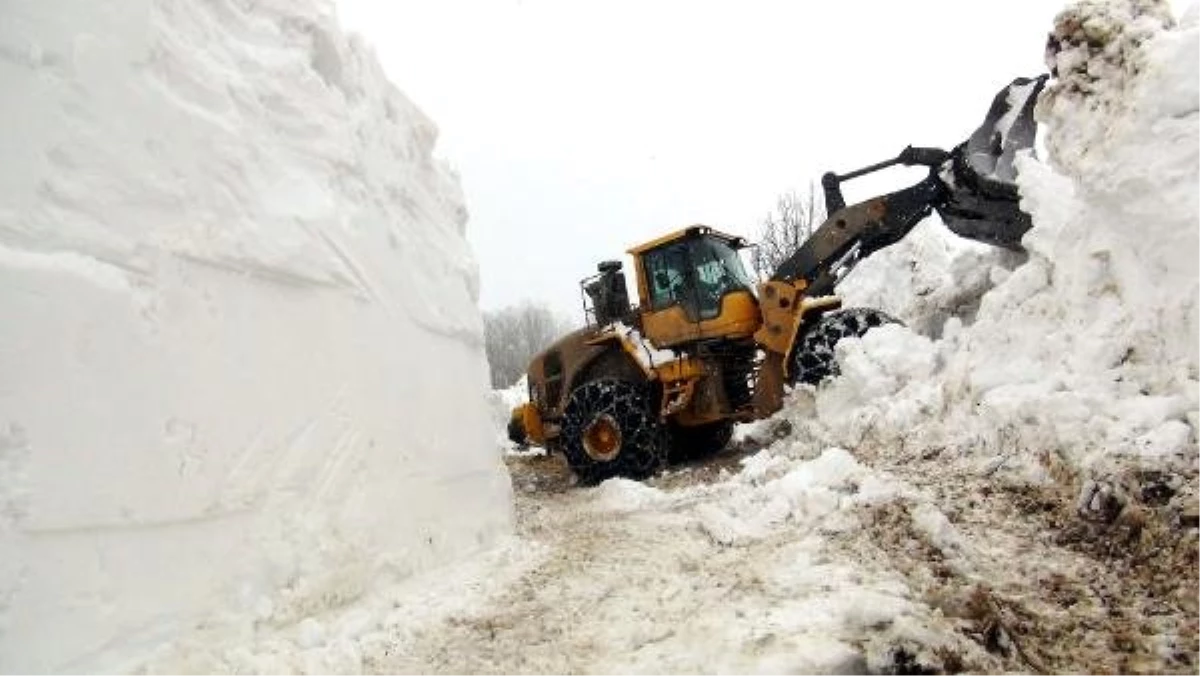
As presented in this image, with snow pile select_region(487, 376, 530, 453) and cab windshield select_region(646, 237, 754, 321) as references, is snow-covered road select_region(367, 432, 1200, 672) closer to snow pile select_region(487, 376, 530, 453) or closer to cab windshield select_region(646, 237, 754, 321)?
snow pile select_region(487, 376, 530, 453)

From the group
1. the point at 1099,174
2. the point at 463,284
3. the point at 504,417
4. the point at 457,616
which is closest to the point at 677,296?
the point at 463,284

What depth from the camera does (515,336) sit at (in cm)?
8281

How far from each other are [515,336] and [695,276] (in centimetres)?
7355

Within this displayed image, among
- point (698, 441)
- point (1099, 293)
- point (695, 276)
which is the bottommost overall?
point (698, 441)

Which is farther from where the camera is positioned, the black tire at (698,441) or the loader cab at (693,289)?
the black tire at (698,441)

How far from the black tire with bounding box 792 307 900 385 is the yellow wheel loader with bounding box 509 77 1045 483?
0.04ft

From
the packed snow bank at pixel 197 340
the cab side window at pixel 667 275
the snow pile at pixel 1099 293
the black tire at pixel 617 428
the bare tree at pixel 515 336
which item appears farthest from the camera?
the bare tree at pixel 515 336

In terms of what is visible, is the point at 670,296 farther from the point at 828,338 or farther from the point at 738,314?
the point at 828,338

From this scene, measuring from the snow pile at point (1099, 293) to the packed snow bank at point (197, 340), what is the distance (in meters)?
3.37

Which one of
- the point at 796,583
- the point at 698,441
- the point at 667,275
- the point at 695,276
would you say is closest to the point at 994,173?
the point at 695,276

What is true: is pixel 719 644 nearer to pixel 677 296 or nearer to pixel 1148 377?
pixel 1148 377

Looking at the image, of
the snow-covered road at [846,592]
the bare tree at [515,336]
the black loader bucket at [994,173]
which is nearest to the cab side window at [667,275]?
the black loader bucket at [994,173]

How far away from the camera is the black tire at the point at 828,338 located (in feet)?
28.6

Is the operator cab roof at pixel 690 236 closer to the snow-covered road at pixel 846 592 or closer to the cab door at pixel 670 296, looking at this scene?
the cab door at pixel 670 296
